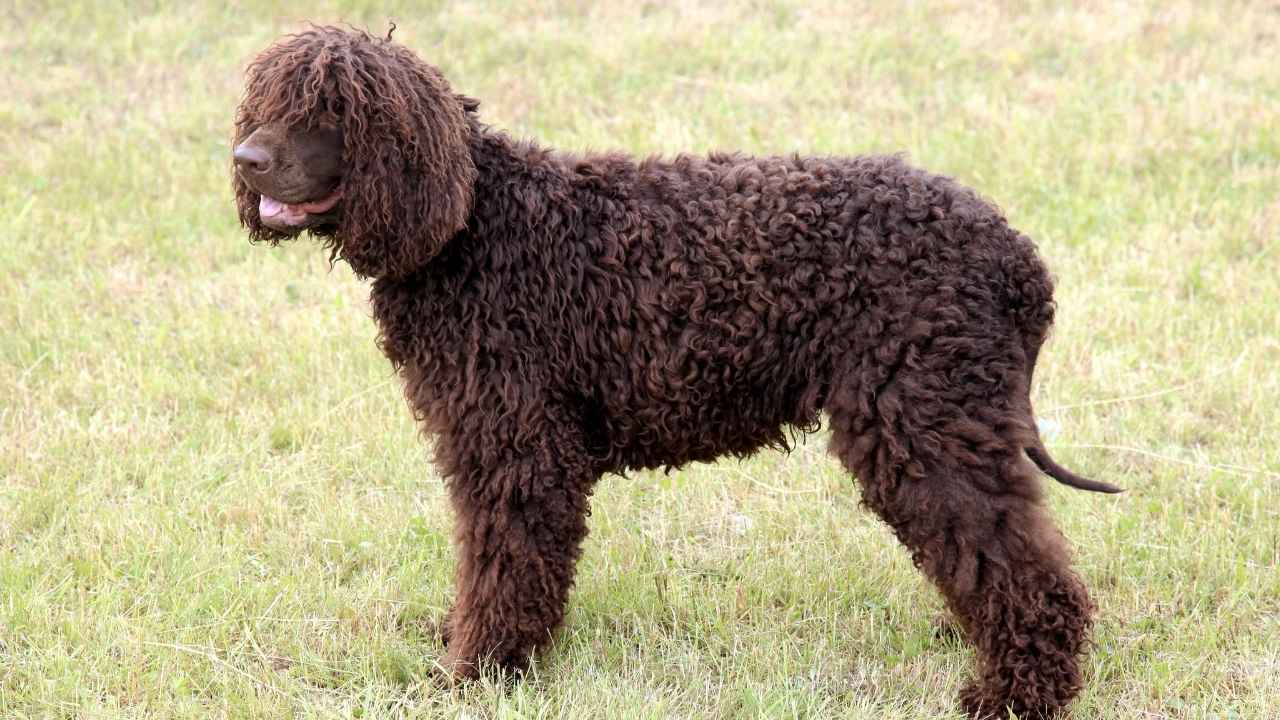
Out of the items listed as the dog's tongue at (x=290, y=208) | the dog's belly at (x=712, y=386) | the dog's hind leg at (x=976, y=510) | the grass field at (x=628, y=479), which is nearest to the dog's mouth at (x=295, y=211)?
the dog's tongue at (x=290, y=208)

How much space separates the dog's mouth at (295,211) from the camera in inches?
140

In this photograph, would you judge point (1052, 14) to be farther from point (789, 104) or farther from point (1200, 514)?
point (1200, 514)

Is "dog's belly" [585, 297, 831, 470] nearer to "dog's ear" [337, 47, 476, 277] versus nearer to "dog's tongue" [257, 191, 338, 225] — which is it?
"dog's ear" [337, 47, 476, 277]

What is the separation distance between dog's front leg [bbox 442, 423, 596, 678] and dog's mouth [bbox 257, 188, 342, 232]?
0.80 m

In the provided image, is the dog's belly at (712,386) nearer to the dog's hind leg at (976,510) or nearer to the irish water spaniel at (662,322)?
the irish water spaniel at (662,322)

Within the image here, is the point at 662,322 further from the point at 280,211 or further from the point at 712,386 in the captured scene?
the point at 280,211

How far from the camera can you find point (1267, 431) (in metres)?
5.62

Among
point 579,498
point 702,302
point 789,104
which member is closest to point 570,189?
point 702,302

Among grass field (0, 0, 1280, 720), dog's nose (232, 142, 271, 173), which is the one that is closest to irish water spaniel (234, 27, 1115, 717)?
dog's nose (232, 142, 271, 173)

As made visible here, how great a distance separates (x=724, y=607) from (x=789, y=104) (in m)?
6.56

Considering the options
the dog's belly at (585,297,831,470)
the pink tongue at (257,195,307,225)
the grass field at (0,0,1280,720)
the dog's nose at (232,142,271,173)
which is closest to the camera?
the dog's nose at (232,142,271,173)

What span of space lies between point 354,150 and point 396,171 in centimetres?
13

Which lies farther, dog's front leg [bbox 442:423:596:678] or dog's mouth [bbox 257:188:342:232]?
dog's front leg [bbox 442:423:596:678]

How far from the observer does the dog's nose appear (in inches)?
136
